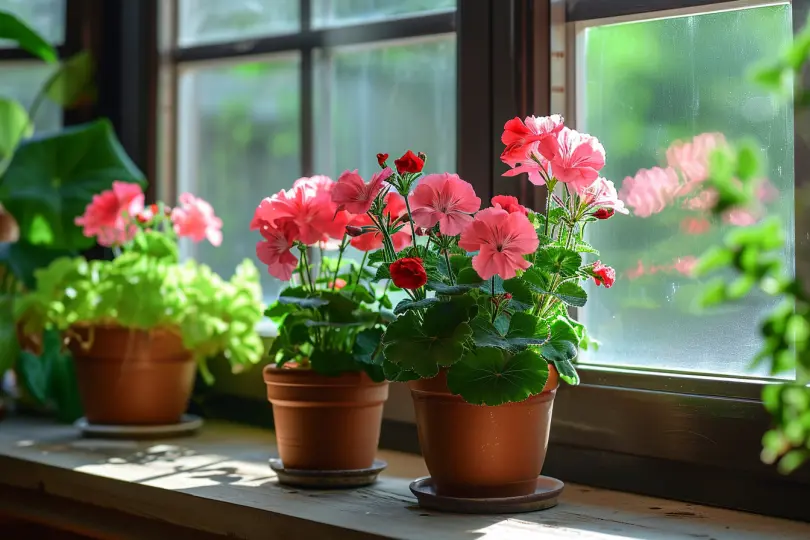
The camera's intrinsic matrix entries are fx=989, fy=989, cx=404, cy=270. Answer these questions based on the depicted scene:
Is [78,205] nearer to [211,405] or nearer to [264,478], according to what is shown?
[211,405]

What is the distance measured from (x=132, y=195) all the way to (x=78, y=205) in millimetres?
251

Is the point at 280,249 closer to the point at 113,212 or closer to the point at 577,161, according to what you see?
the point at 577,161

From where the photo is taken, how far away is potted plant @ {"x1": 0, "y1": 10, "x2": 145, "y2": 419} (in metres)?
1.99

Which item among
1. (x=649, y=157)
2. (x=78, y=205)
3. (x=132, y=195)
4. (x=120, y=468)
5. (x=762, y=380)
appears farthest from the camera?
(x=78, y=205)

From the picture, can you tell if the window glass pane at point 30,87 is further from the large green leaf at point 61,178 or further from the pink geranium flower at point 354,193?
the pink geranium flower at point 354,193

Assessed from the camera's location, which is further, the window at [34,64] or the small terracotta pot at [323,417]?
the window at [34,64]

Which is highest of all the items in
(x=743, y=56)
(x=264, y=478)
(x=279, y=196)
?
(x=743, y=56)

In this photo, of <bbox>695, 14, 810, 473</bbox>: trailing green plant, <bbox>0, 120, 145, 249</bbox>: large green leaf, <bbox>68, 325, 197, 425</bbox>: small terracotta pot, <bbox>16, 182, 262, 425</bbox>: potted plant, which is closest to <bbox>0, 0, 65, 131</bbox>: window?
<bbox>0, 120, 145, 249</bbox>: large green leaf

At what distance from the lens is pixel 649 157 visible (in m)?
1.44

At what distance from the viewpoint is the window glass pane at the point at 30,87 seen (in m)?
2.33

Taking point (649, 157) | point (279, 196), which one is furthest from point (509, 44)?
point (279, 196)

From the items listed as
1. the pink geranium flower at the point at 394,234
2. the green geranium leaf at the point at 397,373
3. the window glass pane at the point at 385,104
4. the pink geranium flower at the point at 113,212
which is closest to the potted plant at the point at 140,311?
the pink geranium flower at the point at 113,212

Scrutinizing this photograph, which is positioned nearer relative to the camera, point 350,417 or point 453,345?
point 453,345

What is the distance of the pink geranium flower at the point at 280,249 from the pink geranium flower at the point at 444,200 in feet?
0.81
